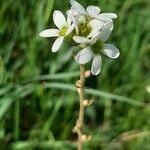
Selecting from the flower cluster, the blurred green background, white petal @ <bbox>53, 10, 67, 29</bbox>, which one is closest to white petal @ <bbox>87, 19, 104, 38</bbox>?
the flower cluster

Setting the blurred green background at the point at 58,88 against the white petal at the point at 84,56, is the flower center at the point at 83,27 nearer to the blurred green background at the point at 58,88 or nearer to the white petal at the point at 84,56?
the white petal at the point at 84,56

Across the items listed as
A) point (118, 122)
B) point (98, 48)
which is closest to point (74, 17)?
point (98, 48)

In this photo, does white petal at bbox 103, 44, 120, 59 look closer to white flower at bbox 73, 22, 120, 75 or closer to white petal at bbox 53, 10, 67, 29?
white flower at bbox 73, 22, 120, 75

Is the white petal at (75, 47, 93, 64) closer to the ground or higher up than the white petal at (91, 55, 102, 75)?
higher up

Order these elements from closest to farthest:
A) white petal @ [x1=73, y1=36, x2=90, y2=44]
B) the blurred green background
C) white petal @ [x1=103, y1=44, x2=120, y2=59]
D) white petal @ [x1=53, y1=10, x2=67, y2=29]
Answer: white petal @ [x1=73, y1=36, x2=90, y2=44]
white petal @ [x1=103, y1=44, x2=120, y2=59]
white petal @ [x1=53, y1=10, x2=67, y2=29]
the blurred green background

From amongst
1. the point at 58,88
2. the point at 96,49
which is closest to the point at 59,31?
the point at 96,49

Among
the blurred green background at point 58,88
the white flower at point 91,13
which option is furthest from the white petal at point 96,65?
the blurred green background at point 58,88

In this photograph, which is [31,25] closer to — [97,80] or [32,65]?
[32,65]
